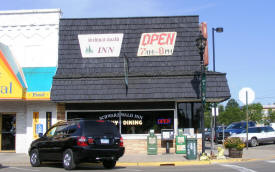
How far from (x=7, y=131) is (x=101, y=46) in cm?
661

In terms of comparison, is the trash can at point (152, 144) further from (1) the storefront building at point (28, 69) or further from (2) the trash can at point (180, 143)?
(1) the storefront building at point (28, 69)

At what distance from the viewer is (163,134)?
62.2ft

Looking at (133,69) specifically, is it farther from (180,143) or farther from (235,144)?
(235,144)

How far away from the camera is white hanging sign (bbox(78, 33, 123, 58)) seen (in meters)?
20.5

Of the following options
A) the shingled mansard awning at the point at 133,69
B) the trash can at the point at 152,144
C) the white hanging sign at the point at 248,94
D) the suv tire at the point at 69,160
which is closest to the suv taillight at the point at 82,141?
the suv tire at the point at 69,160

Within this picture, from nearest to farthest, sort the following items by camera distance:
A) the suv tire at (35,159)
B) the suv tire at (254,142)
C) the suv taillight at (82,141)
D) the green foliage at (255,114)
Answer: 1. the suv taillight at (82,141)
2. the suv tire at (35,159)
3. the suv tire at (254,142)
4. the green foliage at (255,114)

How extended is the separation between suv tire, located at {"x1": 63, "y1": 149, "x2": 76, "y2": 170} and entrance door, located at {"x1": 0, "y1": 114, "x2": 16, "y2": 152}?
798cm

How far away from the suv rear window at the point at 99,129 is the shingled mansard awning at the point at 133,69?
5046 mm

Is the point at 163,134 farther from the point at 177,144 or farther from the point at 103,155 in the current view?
→ the point at 103,155

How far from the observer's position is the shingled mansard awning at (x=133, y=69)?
18719 mm

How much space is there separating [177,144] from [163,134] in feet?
2.74

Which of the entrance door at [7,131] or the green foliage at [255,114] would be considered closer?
the entrance door at [7,131]

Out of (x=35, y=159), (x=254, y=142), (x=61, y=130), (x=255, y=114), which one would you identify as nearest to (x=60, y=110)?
(x=35, y=159)

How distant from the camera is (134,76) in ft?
62.7
